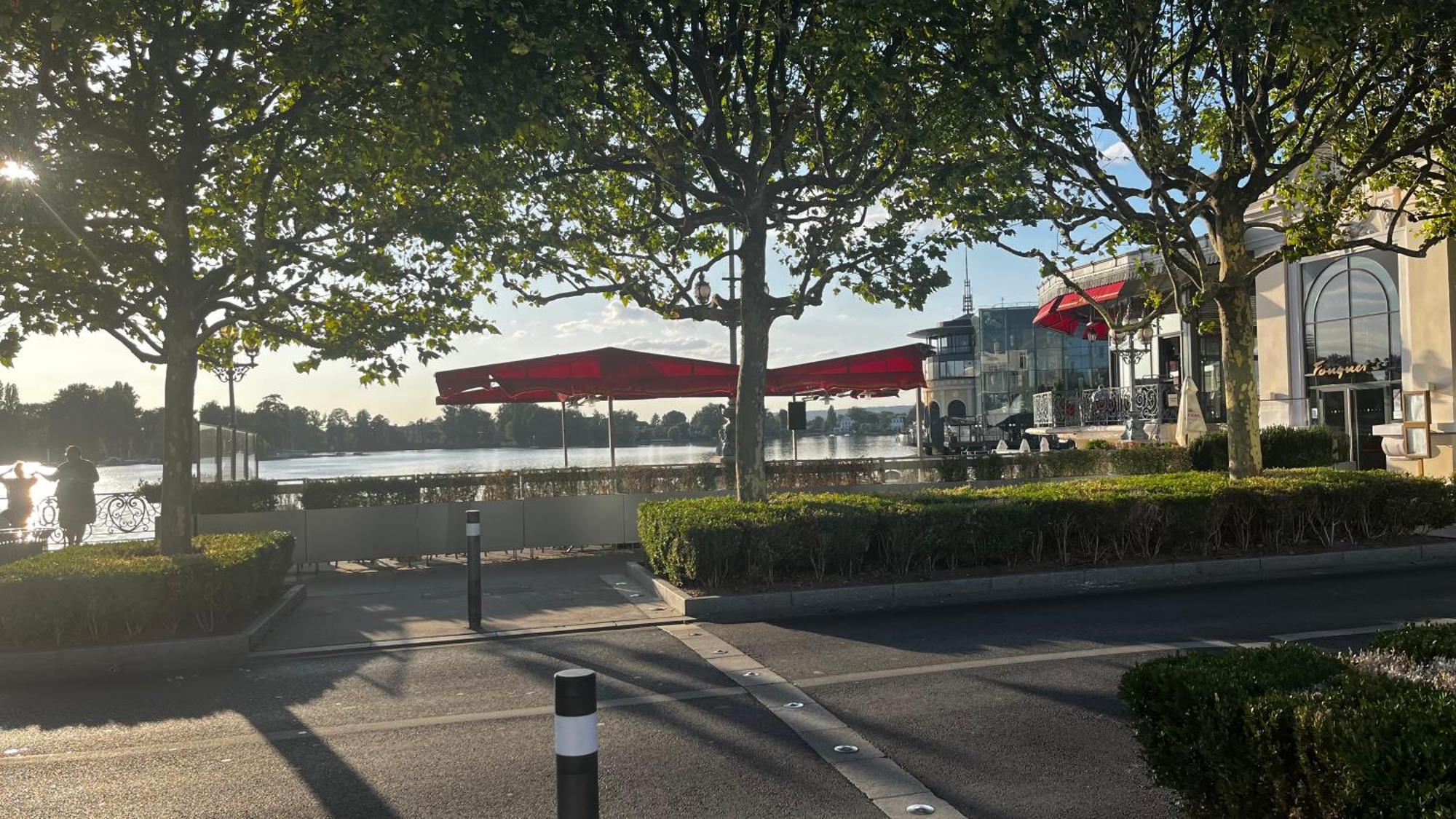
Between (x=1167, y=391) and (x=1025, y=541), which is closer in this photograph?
(x=1025, y=541)

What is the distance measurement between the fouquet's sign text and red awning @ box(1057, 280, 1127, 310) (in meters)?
5.58

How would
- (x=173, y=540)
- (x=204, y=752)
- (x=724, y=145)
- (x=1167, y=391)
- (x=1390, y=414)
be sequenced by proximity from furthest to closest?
(x=1167, y=391) < (x=1390, y=414) < (x=724, y=145) < (x=173, y=540) < (x=204, y=752)

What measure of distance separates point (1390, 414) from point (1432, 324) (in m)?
2.78

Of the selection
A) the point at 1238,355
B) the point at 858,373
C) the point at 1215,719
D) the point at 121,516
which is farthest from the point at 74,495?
the point at 1238,355

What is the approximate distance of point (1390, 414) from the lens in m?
20.7

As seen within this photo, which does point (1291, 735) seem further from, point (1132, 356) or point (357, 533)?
point (1132, 356)

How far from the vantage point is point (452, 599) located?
38.7 ft

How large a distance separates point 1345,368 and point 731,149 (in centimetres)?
1590

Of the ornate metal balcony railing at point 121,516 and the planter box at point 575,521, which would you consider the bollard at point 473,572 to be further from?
the ornate metal balcony railing at point 121,516

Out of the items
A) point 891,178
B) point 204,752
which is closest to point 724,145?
point 891,178

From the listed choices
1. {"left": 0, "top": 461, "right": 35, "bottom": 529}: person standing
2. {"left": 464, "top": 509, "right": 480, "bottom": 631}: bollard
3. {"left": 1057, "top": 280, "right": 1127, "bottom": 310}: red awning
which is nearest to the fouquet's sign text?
{"left": 1057, "top": 280, "right": 1127, "bottom": 310}: red awning

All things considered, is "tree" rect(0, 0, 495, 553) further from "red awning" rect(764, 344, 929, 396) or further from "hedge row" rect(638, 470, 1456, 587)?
"red awning" rect(764, 344, 929, 396)

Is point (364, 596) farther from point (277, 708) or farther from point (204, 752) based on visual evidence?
point (204, 752)

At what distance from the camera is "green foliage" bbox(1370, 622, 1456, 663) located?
14.0 ft
